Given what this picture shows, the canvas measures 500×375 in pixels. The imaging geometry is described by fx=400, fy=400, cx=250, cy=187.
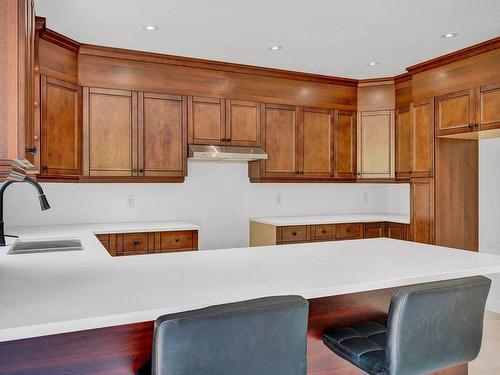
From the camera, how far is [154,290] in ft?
4.50

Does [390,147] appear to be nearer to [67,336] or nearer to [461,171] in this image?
[461,171]

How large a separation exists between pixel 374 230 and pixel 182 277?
3427 mm

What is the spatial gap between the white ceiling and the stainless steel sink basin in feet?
5.24

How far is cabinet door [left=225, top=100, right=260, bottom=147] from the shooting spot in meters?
4.12

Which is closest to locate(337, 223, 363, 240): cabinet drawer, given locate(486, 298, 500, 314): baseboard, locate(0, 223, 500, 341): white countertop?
locate(486, 298, 500, 314): baseboard

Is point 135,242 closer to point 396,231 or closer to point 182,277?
point 182,277

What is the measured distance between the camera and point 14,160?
1350mm

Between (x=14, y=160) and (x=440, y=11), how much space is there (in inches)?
111

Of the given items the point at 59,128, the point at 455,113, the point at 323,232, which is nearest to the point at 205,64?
the point at 59,128

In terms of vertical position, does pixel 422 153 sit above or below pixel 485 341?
above

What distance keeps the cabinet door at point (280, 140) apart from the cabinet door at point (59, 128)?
6.11 feet

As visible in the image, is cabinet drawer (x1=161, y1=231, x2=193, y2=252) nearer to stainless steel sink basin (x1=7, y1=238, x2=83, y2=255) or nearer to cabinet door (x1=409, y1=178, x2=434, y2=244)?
stainless steel sink basin (x1=7, y1=238, x2=83, y2=255)

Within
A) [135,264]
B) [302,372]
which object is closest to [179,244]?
[135,264]

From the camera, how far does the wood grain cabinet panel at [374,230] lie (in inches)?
177
